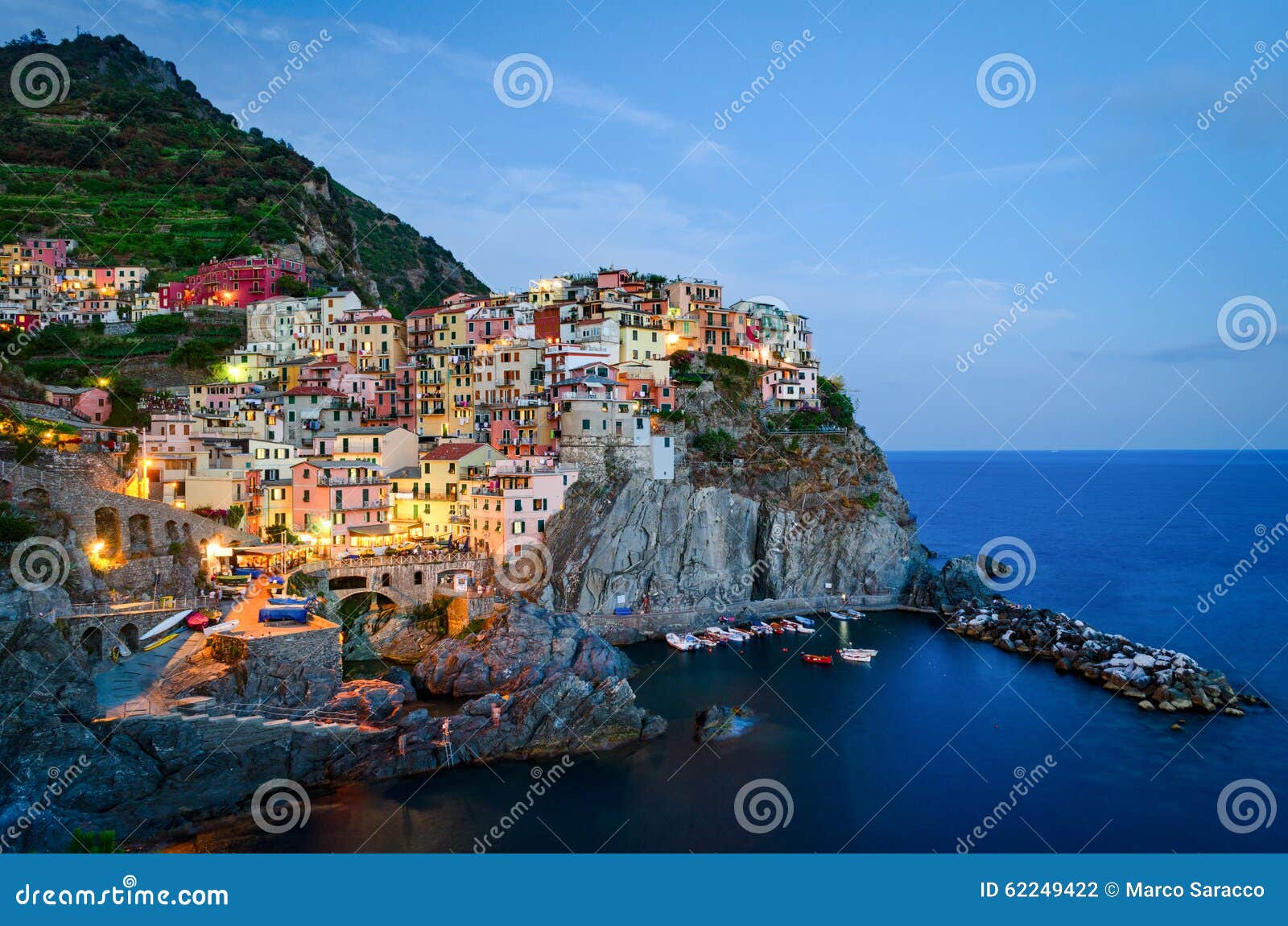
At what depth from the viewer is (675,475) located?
46.7 meters

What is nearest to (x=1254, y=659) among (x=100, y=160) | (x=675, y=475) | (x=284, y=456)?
(x=675, y=475)

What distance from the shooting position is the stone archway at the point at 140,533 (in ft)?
107

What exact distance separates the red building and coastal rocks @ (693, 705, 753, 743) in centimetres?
4744

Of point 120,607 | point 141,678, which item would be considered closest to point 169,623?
point 120,607

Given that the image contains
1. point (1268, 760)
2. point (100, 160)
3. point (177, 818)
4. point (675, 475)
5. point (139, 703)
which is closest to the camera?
point (177, 818)

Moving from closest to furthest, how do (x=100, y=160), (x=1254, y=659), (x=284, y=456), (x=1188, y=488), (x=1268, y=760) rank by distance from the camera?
1. (x=1268, y=760)
2. (x=1254, y=659)
3. (x=284, y=456)
4. (x=100, y=160)
5. (x=1188, y=488)

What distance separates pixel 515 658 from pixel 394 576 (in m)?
8.20

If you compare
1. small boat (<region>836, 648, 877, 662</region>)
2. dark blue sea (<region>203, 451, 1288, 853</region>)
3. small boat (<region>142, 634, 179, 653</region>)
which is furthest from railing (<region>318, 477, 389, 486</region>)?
small boat (<region>836, 648, 877, 662</region>)

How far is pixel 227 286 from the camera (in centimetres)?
6347

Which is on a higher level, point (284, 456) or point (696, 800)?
point (284, 456)

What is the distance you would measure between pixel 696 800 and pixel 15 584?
1980 centimetres

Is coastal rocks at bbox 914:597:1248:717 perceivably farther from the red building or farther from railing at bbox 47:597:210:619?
the red building

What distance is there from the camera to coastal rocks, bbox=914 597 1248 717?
32.7m

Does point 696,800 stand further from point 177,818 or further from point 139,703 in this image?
point 139,703
